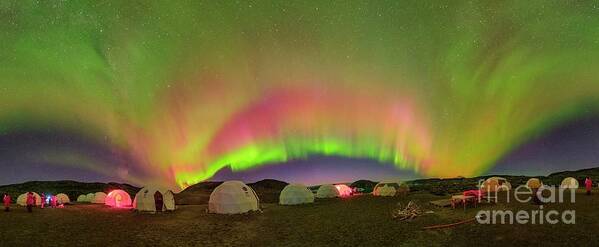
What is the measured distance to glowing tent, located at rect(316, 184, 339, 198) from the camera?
65.3 meters

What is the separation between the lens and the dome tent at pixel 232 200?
130 ft

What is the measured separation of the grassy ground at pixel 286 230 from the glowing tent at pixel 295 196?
43.1 feet

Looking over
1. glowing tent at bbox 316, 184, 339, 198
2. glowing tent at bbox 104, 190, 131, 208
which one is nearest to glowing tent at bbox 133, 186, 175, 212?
glowing tent at bbox 104, 190, 131, 208

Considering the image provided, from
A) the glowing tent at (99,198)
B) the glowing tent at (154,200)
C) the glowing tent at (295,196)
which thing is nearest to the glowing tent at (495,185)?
the glowing tent at (295,196)

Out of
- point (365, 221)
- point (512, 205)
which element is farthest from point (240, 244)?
point (512, 205)

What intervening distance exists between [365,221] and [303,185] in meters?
22.5

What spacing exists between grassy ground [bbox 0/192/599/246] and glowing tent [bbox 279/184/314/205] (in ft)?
43.1

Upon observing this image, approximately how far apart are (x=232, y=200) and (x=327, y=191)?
92.8ft

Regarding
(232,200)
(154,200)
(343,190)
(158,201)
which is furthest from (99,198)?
(343,190)

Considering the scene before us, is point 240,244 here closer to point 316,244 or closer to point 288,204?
point 316,244

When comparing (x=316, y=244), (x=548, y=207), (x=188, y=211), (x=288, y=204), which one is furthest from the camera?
(x=288, y=204)

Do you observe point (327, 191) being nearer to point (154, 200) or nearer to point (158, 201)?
point (158, 201)

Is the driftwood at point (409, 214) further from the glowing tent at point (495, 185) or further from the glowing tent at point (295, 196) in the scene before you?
the glowing tent at point (495, 185)

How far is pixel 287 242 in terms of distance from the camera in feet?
87.0
